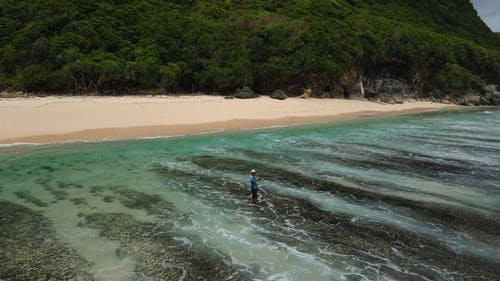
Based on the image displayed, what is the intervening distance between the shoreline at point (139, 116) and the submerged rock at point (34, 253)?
1171 centimetres

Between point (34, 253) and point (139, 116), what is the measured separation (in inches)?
746

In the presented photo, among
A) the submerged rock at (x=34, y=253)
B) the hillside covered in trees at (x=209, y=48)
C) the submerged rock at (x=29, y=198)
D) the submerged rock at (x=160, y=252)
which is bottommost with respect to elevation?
the submerged rock at (x=160, y=252)

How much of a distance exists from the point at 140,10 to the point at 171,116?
66.8ft

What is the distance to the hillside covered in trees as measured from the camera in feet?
111

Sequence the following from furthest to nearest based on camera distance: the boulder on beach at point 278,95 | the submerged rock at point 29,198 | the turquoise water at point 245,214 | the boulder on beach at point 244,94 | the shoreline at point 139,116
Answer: the boulder on beach at point 278,95
the boulder on beach at point 244,94
the shoreline at point 139,116
the submerged rock at point 29,198
the turquoise water at point 245,214

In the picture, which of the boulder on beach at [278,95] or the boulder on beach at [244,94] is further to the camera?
the boulder on beach at [278,95]

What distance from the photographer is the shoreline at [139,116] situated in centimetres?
2189

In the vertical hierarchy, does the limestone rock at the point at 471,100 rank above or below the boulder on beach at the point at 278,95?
below

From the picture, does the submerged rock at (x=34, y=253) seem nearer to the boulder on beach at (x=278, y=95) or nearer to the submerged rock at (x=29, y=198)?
the submerged rock at (x=29, y=198)

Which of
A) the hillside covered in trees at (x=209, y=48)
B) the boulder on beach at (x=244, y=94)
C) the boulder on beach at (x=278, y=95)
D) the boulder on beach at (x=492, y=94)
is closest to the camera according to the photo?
the hillside covered in trees at (x=209, y=48)

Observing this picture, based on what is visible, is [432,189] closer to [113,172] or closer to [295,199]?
[295,199]

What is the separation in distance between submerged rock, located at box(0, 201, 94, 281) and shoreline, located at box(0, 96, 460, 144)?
38.4ft

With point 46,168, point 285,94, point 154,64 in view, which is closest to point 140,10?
point 154,64

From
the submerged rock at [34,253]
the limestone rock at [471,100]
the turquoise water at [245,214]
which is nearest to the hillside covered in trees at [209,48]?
the limestone rock at [471,100]
